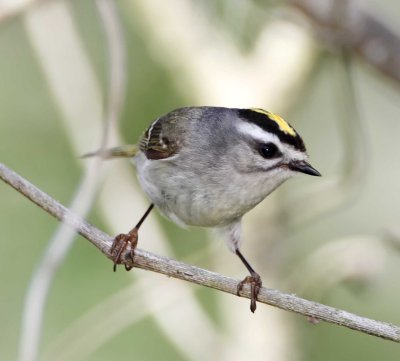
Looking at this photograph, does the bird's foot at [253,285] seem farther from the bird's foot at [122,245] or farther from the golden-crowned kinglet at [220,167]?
the bird's foot at [122,245]

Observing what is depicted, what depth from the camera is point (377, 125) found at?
5.97 metres

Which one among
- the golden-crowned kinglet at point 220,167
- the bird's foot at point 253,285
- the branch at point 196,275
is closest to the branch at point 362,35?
the golden-crowned kinglet at point 220,167

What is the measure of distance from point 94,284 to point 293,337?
1521 millimetres

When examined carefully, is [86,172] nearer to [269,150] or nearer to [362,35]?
[269,150]

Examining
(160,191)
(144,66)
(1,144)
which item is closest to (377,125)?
(144,66)

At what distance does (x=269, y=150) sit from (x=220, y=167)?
224 mm

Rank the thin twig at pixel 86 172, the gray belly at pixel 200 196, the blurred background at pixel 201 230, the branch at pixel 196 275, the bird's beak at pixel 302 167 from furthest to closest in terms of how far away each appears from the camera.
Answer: the blurred background at pixel 201 230 < the gray belly at pixel 200 196 < the bird's beak at pixel 302 167 < the thin twig at pixel 86 172 < the branch at pixel 196 275

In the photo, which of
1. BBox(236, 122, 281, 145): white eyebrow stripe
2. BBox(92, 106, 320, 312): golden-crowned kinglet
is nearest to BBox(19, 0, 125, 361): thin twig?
BBox(92, 106, 320, 312): golden-crowned kinglet

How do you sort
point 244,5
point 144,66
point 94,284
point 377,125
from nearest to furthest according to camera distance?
point 244,5 < point 94,284 < point 144,66 < point 377,125

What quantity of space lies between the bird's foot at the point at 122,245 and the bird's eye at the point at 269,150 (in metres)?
0.59

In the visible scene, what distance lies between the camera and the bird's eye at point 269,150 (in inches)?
125

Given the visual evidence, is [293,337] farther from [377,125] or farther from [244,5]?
[377,125]

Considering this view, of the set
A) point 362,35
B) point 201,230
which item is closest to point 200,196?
point 362,35

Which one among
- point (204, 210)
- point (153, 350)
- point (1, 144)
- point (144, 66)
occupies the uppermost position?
point (204, 210)
